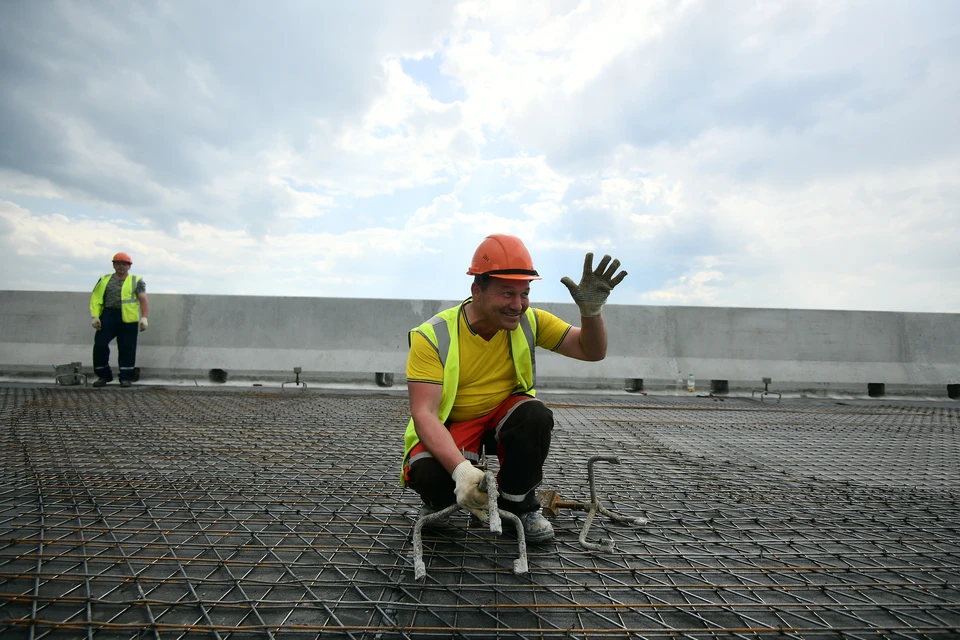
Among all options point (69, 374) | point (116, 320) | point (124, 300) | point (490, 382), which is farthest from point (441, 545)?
point (69, 374)

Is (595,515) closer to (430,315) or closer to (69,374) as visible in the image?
(430,315)

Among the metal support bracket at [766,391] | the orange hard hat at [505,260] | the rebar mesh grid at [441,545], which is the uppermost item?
the orange hard hat at [505,260]

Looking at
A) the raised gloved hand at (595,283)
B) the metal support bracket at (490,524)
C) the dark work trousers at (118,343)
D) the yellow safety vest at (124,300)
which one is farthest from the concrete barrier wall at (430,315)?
the metal support bracket at (490,524)

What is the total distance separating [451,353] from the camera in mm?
2156

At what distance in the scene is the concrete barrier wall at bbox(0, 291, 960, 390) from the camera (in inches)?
295

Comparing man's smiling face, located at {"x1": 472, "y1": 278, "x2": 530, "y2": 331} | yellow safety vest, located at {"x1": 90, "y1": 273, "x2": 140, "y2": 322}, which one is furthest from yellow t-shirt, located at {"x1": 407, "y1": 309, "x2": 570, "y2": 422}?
yellow safety vest, located at {"x1": 90, "y1": 273, "x2": 140, "y2": 322}

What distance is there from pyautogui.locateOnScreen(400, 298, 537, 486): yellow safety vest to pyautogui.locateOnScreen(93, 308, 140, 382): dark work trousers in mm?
6428

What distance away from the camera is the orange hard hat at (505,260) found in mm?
2102

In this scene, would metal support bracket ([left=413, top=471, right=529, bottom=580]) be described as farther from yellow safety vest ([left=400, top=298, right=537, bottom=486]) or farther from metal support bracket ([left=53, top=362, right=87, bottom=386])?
metal support bracket ([left=53, top=362, right=87, bottom=386])

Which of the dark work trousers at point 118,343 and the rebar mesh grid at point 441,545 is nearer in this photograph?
the rebar mesh grid at point 441,545

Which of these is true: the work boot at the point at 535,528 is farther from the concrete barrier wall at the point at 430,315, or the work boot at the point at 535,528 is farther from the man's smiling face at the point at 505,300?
the concrete barrier wall at the point at 430,315

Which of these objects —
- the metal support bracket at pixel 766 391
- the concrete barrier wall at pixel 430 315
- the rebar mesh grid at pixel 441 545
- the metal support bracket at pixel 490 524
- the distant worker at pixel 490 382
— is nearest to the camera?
the rebar mesh grid at pixel 441 545

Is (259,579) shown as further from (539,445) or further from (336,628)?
(539,445)

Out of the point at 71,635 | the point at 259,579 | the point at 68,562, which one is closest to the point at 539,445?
the point at 259,579
